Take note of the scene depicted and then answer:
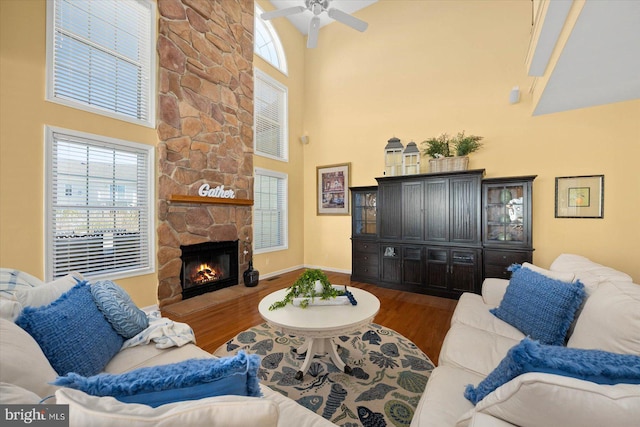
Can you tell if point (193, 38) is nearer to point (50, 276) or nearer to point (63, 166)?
point (63, 166)

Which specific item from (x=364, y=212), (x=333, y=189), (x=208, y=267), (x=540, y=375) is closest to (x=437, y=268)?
(x=364, y=212)

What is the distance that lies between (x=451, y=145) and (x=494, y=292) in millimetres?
2795

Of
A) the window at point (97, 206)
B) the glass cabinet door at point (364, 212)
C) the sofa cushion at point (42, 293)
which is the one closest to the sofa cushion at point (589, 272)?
the glass cabinet door at point (364, 212)

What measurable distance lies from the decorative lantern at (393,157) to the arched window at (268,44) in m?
2.93

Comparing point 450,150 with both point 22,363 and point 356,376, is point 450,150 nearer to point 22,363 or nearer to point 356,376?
point 356,376

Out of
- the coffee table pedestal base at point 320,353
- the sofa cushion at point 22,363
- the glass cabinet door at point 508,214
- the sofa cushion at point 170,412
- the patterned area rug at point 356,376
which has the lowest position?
the patterned area rug at point 356,376

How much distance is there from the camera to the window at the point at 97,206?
2.68 metres

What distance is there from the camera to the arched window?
5.14 m

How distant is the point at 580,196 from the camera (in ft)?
11.3

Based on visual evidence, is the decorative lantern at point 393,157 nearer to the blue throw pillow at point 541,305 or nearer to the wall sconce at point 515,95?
the wall sconce at point 515,95

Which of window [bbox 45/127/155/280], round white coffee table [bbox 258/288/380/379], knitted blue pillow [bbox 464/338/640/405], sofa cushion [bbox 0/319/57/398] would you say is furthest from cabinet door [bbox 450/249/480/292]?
window [bbox 45/127/155/280]

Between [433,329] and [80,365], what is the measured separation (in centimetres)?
292

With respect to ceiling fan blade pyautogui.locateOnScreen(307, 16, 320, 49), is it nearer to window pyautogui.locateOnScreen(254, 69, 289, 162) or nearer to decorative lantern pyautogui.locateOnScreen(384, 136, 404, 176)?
window pyautogui.locateOnScreen(254, 69, 289, 162)

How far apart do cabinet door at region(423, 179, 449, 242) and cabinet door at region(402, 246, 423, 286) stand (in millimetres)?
297
